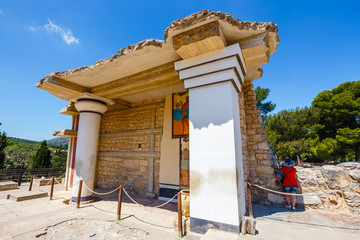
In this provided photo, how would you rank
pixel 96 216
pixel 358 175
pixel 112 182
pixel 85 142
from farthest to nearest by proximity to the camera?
pixel 112 182
pixel 85 142
pixel 96 216
pixel 358 175

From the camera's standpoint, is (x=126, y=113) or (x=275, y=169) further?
(x=126, y=113)

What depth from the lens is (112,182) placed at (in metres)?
6.96

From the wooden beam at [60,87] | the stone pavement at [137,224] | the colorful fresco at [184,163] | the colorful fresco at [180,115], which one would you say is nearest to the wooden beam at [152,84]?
the wooden beam at [60,87]

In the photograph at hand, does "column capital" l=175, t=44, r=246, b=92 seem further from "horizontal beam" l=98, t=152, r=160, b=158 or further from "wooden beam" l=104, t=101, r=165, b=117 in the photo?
"horizontal beam" l=98, t=152, r=160, b=158

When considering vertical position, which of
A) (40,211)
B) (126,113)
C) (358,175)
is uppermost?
(126,113)

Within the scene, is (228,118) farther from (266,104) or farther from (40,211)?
(266,104)

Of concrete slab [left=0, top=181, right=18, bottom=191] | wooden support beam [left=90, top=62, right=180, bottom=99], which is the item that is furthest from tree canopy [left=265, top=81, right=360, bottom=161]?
concrete slab [left=0, top=181, right=18, bottom=191]

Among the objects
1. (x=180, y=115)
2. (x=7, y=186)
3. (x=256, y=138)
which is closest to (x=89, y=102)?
(x=180, y=115)

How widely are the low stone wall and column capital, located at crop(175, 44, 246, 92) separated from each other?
3.10 m

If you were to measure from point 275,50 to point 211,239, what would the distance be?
135 inches

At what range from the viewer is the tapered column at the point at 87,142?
16.5ft

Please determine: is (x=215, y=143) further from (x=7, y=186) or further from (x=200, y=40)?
(x=7, y=186)

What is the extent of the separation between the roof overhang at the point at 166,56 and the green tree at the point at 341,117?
546 inches

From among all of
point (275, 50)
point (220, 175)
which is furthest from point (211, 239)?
point (275, 50)
